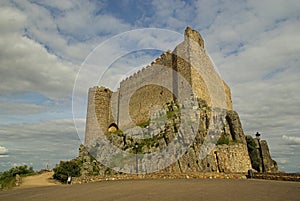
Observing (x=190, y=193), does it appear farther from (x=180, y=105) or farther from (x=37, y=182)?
(x=37, y=182)

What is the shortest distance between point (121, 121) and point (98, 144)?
23.7 feet

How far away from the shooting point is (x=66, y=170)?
18.6 metres

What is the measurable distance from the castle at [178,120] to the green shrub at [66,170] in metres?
2.02

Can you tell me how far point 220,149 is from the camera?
1791 cm

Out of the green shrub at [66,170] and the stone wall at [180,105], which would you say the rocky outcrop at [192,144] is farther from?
the green shrub at [66,170]

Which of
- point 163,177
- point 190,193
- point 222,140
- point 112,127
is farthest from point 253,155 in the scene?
point 190,193

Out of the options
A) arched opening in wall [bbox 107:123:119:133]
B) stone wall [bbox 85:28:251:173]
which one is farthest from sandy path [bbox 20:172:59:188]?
arched opening in wall [bbox 107:123:119:133]

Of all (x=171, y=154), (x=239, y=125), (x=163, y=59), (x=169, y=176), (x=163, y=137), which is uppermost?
(x=163, y=59)

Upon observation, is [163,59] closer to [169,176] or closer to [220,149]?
[220,149]

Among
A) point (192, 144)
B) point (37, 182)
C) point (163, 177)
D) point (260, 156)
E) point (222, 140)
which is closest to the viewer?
point (163, 177)

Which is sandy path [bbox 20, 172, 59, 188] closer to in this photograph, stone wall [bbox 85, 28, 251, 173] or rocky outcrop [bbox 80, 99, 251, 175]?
rocky outcrop [bbox 80, 99, 251, 175]

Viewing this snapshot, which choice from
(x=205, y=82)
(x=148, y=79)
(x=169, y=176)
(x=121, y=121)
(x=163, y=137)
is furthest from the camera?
(x=121, y=121)

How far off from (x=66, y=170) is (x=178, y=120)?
9163mm

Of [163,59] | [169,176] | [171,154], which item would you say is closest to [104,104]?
[163,59]
